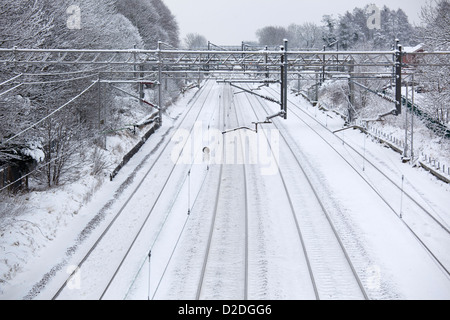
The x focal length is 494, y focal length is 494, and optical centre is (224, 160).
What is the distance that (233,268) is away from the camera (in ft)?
38.5

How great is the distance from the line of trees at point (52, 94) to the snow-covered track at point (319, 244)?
8.19m

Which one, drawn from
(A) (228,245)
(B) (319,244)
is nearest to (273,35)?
(B) (319,244)

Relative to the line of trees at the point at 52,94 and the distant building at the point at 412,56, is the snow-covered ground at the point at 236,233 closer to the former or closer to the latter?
the line of trees at the point at 52,94

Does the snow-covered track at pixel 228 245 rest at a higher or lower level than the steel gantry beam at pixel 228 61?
lower

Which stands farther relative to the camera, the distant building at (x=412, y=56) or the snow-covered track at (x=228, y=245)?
the distant building at (x=412, y=56)

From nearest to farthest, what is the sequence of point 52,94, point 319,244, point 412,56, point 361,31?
point 319,244 → point 52,94 → point 412,56 → point 361,31

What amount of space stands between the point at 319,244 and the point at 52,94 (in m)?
14.6

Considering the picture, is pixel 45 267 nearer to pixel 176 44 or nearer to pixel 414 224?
pixel 414 224

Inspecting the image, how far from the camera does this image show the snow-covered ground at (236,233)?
10.9m

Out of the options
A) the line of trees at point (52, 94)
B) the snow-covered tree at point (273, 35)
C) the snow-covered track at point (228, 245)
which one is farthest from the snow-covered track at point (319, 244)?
the snow-covered tree at point (273, 35)

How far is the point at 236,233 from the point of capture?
46.0ft

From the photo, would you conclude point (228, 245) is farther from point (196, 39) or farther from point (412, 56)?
point (196, 39)
